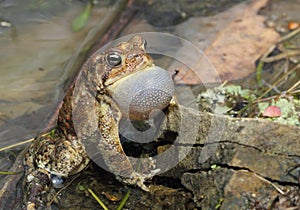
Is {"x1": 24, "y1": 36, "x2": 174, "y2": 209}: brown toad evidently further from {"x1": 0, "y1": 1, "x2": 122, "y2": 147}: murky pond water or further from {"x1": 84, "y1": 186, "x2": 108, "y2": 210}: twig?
{"x1": 0, "y1": 1, "x2": 122, "y2": 147}: murky pond water

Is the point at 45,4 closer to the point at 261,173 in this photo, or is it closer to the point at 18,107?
the point at 18,107

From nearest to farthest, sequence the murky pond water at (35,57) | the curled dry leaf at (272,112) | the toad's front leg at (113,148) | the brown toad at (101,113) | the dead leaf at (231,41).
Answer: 1. the brown toad at (101,113)
2. the toad's front leg at (113,148)
3. the curled dry leaf at (272,112)
4. the murky pond water at (35,57)
5. the dead leaf at (231,41)

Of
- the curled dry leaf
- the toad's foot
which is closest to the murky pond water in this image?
the toad's foot

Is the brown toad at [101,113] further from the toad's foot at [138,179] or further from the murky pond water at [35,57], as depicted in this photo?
the murky pond water at [35,57]

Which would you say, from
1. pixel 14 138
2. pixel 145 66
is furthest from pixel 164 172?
pixel 14 138

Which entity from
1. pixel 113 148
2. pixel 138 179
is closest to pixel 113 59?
pixel 113 148

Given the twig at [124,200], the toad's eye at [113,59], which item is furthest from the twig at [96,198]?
the toad's eye at [113,59]
